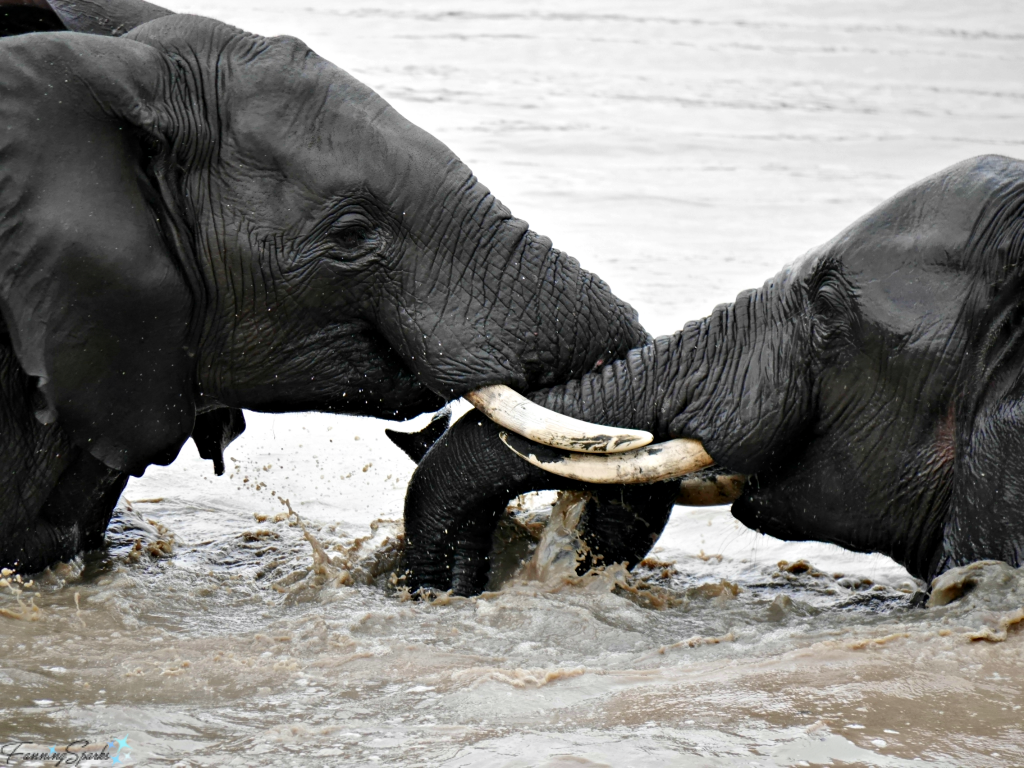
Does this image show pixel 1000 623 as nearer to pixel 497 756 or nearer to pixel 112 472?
pixel 497 756

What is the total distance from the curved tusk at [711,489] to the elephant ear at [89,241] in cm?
179

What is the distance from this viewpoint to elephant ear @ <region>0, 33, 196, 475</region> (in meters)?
5.40

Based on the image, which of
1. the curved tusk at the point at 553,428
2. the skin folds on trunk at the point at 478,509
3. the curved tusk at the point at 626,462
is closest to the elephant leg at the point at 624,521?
the skin folds on trunk at the point at 478,509

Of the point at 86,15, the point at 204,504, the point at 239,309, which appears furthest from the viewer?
the point at 204,504

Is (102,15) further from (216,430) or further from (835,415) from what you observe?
(835,415)

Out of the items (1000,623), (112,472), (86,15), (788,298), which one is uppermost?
(86,15)

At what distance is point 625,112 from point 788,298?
1220cm

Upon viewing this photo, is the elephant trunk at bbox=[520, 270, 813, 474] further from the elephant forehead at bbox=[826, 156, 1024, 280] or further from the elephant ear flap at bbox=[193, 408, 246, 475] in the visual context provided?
the elephant ear flap at bbox=[193, 408, 246, 475]

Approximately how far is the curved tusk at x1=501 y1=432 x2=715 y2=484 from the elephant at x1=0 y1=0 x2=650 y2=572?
0.24 meters

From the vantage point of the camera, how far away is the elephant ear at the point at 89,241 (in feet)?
17.7

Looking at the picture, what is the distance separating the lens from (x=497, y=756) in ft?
13.9

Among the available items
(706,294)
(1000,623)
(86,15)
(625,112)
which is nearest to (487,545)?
(1000,623)

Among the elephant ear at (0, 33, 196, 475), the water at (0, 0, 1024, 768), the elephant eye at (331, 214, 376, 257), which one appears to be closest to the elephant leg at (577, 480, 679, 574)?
the water at (0, 0, 1024, 768)

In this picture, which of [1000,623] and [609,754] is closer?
[609,754]
